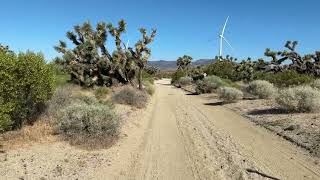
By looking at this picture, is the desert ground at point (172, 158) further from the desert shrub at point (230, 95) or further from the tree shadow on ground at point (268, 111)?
the desert shrub at point (230, 95)

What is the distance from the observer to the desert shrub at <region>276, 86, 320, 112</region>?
66.1 ft

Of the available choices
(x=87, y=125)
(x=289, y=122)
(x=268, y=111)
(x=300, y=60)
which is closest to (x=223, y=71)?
(x=300, y=60)

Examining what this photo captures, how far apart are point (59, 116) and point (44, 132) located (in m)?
1.54

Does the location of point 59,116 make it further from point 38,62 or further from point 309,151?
point 309,151

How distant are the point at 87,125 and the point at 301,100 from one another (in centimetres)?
1087

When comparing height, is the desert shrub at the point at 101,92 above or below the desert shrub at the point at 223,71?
below

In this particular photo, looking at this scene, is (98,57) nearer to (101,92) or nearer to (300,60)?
(101,92)

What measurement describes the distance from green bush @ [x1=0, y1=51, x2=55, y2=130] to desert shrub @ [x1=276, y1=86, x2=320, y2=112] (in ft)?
36.7

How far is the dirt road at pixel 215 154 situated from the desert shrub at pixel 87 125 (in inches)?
47.7

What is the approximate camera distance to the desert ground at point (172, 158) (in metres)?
10.3

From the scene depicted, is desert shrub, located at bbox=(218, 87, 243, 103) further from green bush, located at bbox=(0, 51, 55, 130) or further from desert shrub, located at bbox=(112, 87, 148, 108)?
green bush, located at bbox=(0, 51, 55, 130)

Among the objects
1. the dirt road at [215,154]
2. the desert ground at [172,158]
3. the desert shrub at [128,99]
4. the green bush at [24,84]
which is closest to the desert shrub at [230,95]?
→ the desert shrub at [128,99]

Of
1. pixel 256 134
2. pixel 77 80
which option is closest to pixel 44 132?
pixel 256 134

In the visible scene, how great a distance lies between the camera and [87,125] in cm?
1408
